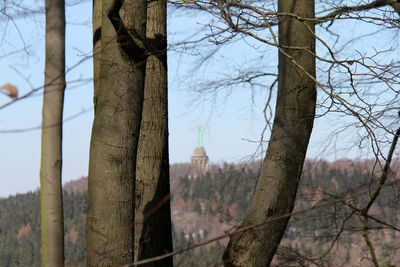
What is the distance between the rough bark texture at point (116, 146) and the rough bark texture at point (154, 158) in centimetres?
60

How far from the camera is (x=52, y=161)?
8.63ft

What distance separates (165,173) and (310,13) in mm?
1931

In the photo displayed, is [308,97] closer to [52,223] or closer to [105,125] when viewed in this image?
[105,125]

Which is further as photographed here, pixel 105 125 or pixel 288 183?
pixel 288 183

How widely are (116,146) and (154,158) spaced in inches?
31.1

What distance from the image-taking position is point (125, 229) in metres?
2.60

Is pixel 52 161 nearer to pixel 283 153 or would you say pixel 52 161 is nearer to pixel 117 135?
pixel 117 135

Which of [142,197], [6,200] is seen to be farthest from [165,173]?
[6,200]

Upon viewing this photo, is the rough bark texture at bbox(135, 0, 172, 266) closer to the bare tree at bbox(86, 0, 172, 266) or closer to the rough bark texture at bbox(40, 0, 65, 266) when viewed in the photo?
the bare tree at bbox(86, 0, 172, 266)

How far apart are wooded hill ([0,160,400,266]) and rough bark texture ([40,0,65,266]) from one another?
350mm

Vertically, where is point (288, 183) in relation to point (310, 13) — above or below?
below

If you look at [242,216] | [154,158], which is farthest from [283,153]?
[242,216]

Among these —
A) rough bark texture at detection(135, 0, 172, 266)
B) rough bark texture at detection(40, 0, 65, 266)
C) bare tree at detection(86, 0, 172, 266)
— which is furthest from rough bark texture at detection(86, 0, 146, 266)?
rough bark texture at detection(135, 0, 172, 266)

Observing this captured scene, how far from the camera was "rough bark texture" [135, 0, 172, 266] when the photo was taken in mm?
3451
